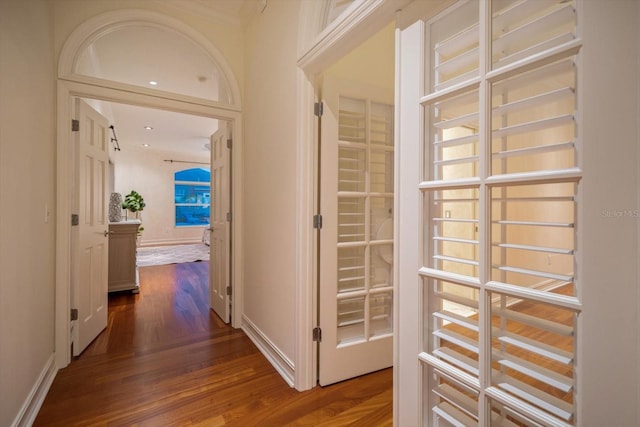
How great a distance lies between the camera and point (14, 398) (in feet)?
4.57

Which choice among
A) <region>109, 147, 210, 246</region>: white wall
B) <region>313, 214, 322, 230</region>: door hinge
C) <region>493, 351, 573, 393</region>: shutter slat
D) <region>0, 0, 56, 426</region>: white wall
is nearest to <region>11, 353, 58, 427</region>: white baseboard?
<region>0, 0, 56, 426</region>: white wall

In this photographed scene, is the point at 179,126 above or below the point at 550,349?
above

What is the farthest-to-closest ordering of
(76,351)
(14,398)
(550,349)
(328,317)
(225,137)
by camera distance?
(225,137)
(76,351)
(328,317)
(14,398)
(550,349)

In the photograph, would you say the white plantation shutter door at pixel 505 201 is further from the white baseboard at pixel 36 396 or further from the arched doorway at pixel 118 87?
the arched doorway at pixel 118 87

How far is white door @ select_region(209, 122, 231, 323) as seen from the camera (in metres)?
2.85

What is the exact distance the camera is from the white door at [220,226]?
112 inches

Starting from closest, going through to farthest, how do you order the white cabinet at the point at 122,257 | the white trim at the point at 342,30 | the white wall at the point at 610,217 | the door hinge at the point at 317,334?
the white wall at the point at 610,217, the white trim at the point at 342,30, the door hinge at the point at 317,334, the white cabinet at the point at 122,257

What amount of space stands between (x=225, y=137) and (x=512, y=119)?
253 centimetres

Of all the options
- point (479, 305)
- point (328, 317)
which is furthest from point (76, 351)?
point (479, 305)

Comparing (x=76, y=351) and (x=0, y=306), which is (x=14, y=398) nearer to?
(x=0, y=306)

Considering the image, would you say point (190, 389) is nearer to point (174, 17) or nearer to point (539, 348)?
point (539, 348)

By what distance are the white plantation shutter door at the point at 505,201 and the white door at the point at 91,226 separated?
8.17 feet

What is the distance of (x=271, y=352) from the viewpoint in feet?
7.14

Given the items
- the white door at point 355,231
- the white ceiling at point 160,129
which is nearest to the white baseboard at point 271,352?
the white door at point 355,231
